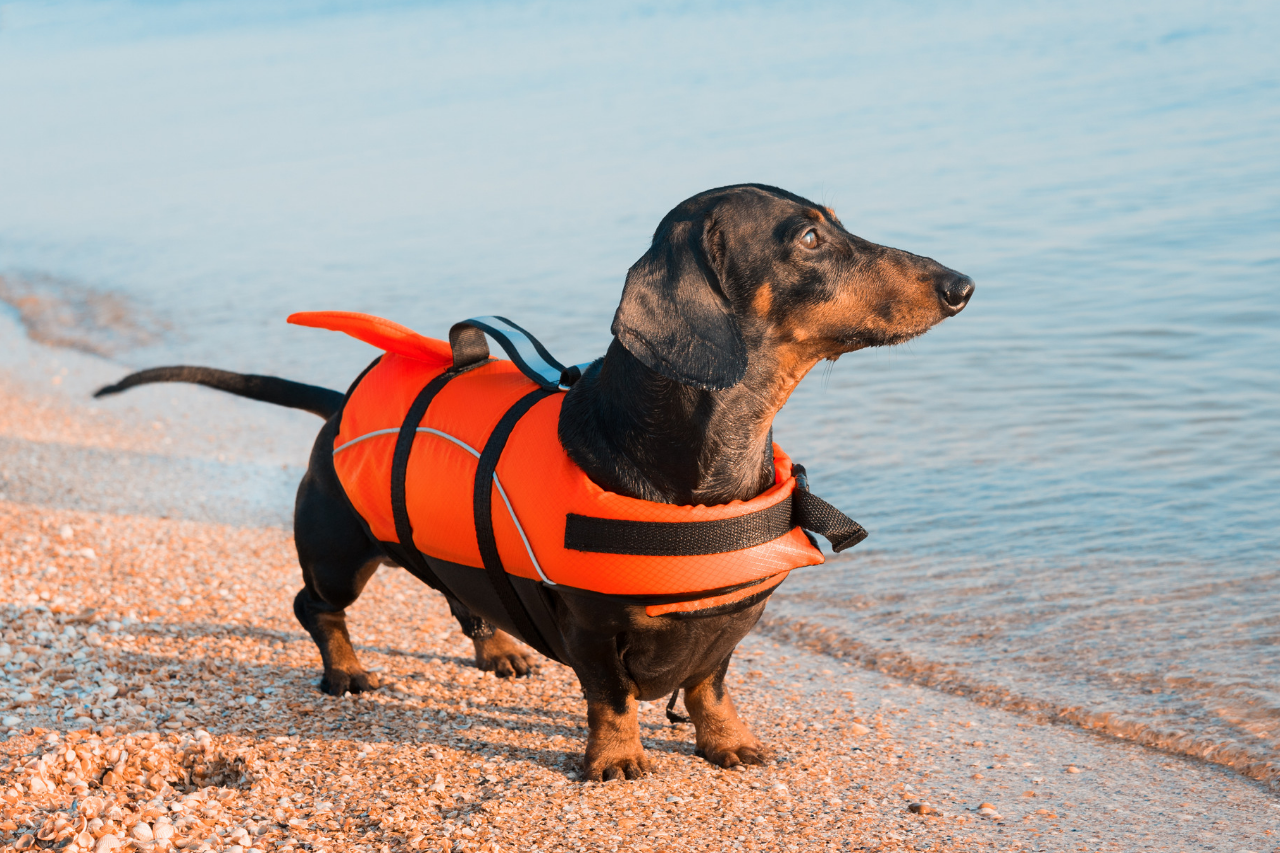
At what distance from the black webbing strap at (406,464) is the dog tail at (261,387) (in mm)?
639

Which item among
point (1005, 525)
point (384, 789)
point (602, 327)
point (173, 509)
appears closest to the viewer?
point (384, 789)

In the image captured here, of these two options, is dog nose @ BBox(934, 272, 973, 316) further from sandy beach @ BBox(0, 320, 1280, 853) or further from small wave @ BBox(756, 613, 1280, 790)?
small wave @ BBox(756, 613, 1280, 790)

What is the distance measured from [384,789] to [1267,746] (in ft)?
9.18

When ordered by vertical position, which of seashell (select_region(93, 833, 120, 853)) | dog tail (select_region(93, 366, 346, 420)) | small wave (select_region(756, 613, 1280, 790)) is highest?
dog tail (select_region(93, 366, 346, 420))

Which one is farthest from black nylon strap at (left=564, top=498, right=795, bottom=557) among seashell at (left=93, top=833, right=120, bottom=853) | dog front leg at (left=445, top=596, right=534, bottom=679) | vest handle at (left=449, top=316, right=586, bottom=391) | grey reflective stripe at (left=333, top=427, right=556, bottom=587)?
dog front leg at (left=445, top=596, right=534, bottom=679)

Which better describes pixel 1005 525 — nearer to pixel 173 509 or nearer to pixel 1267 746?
pixel 1267 746

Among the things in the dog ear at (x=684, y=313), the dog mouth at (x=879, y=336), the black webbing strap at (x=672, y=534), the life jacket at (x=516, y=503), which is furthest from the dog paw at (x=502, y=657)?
the dog mouth at (x=879, y=336)

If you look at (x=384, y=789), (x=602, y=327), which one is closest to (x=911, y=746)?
(x=384, y=789)

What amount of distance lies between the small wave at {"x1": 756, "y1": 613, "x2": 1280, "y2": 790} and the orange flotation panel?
151 centimetres

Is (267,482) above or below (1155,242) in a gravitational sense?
below

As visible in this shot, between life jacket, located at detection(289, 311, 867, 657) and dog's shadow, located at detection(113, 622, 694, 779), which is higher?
life jacket, located at detection(289, 311, 867, 657)

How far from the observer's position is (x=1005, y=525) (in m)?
5.61

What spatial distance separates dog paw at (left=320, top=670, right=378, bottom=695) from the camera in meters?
3.90

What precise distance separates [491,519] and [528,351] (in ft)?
2.09
